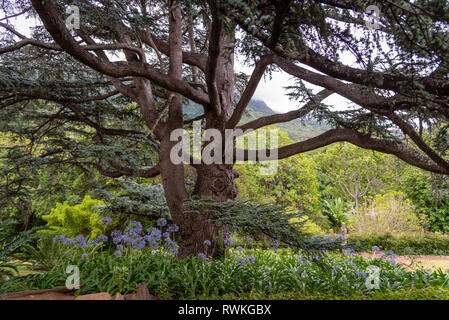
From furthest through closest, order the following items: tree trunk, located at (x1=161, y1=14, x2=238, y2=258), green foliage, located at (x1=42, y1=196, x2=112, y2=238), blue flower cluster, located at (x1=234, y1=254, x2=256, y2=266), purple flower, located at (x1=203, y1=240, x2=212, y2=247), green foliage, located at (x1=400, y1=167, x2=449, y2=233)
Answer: green foliage, located at (x1=400, y1=167, x2=449, y2=233)
green foliage, located at (x1=42, y1=196, x2=112, y2=238)
tree trunk, located at (x1=161, y1=14, x2=238, y2=258)
purple flower, located at (x1=203, y1=240, x2=212, y2=247)
blue flower cluster, located at (x1=234, y1=254, x2=256, y2=266)

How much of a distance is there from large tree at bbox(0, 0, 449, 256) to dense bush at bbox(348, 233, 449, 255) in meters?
7.64

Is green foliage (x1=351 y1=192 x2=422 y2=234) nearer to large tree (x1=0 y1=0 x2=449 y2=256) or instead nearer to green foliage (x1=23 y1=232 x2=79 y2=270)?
large tree (x1=0 y1=0 x2=449 y2=256)

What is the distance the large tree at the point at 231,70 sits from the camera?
1898 millimetres

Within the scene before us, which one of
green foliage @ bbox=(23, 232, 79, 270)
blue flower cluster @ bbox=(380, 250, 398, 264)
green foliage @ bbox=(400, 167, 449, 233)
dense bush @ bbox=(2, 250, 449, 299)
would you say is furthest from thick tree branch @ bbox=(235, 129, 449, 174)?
green foliage @ bbox=(400, 167, 449, 233)

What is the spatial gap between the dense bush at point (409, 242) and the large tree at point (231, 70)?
7.64 metres

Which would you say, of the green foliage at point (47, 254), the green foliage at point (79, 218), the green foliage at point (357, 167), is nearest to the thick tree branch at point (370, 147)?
the green foliage at point (47, 254)

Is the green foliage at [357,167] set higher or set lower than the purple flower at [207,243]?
higher

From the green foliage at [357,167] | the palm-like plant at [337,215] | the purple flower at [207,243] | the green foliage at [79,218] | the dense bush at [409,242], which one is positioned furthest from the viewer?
the green foliage at [357,167]

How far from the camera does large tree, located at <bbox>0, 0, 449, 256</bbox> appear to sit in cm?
190

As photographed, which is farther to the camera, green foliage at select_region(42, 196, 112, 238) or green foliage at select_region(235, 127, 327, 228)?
green foliage at select_region(235, 127, 327, 228)

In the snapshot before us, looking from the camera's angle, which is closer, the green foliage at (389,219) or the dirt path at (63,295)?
the dirt path at (63,295)

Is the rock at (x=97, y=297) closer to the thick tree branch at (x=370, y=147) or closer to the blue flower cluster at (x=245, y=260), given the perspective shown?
the blue flower cluster at (x=245, y=260)
